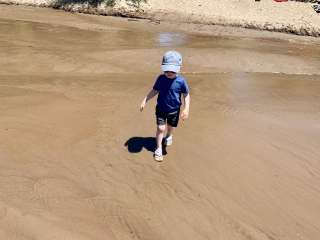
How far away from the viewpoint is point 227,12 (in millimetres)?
21016

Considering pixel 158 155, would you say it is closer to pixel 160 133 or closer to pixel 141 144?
pixel 160 133

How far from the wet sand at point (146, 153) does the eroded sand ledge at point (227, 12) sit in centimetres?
724

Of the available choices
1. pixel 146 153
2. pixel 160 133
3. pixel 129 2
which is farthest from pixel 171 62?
pixel 129 2

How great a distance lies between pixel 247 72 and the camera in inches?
506

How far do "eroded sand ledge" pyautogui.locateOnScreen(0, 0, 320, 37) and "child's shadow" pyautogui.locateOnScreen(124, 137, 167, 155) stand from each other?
13881mm

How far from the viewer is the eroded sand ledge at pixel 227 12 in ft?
65.8

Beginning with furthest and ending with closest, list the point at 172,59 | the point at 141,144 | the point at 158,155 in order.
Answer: the point at 141,144 < the point at 158,155 < the point at 172,59

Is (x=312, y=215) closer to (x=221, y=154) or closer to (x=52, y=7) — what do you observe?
(x=221, y=154)

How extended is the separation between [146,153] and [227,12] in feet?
50.1

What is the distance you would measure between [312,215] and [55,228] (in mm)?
2894

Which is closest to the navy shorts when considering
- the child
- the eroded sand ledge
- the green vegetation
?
the child

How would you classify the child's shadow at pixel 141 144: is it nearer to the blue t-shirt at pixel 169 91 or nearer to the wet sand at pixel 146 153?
the wet sand at pixel 146 153

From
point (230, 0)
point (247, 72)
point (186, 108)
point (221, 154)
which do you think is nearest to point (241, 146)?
point (221, 154)

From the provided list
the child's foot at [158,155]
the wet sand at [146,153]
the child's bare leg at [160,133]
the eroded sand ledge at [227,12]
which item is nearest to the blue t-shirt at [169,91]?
the child's bare leg at [160,133]
